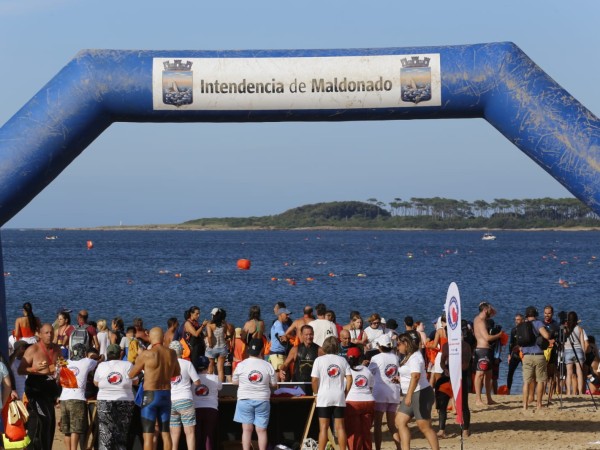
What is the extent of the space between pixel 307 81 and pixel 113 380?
143 inches

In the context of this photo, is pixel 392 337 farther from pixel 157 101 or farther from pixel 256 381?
pixel 157 101

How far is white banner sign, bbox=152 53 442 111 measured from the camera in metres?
11.7

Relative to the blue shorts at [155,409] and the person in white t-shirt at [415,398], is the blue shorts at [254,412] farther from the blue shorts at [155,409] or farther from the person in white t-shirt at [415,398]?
the person in white t-shirt at [415,398]

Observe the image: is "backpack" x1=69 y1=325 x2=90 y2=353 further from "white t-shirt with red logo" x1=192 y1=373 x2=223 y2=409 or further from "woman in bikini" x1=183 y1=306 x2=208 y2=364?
"white t-shirt with red logo" x1=192 y1=373 x2=223 y2=409

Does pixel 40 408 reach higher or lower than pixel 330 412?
higher

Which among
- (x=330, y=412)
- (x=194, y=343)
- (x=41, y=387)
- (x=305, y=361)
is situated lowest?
(x=330, y=412)

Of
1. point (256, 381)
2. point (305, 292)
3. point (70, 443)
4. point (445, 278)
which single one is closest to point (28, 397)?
point (70, 443)

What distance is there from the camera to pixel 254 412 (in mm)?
11938

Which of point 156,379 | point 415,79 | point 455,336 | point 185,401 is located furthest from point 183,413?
point 415,79

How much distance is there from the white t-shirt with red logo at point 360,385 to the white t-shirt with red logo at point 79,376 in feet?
9.14

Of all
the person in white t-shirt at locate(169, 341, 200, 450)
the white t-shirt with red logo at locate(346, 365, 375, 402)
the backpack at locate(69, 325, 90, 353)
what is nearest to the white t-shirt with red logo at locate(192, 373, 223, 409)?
the person in white t-shirt at locate(169, 341, 200, 450)

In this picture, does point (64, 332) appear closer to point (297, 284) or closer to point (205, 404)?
point (205, 404)

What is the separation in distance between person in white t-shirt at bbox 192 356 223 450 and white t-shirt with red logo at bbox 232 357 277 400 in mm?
315

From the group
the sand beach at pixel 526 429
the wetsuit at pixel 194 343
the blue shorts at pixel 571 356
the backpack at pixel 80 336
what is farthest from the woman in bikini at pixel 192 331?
the blue shorts at pixel 571 356
